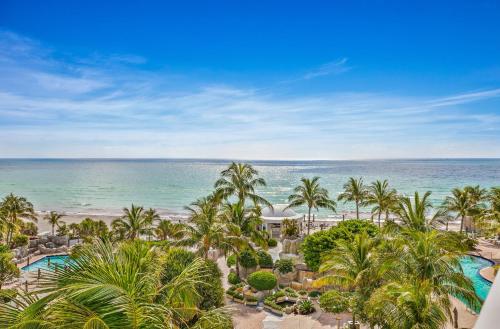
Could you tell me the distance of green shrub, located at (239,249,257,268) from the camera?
2350 cm

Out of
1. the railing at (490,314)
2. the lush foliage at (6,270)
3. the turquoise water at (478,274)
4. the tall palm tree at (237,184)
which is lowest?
the turquoise water at (478,274)

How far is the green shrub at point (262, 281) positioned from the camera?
66.5ft

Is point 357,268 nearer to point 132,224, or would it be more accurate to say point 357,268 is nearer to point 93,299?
point 93,299

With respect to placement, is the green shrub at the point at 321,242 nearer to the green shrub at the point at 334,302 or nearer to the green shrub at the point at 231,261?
the green shrub at the point at 334,302

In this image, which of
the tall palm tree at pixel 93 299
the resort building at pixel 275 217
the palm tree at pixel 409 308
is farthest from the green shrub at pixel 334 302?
the resort building at pixel 275 217

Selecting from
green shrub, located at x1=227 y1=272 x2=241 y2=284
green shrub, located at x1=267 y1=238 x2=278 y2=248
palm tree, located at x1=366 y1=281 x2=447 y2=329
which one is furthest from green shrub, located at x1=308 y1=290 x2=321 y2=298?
green shrub, located at x1=267 y1=238 x2=278 y2=248

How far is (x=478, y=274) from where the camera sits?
2427 centimetres

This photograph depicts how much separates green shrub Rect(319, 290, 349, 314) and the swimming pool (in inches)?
381

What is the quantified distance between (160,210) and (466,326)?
195ft

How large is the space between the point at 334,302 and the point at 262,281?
4.76 metres

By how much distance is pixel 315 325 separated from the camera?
17359mm

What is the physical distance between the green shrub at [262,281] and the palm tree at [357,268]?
5543 mm

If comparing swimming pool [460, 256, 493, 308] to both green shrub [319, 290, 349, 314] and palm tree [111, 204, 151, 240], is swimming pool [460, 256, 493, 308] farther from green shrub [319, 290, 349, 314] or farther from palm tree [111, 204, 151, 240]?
palm tree [111, 204, 151, 240]

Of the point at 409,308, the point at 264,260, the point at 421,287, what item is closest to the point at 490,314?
the point at 409,308
